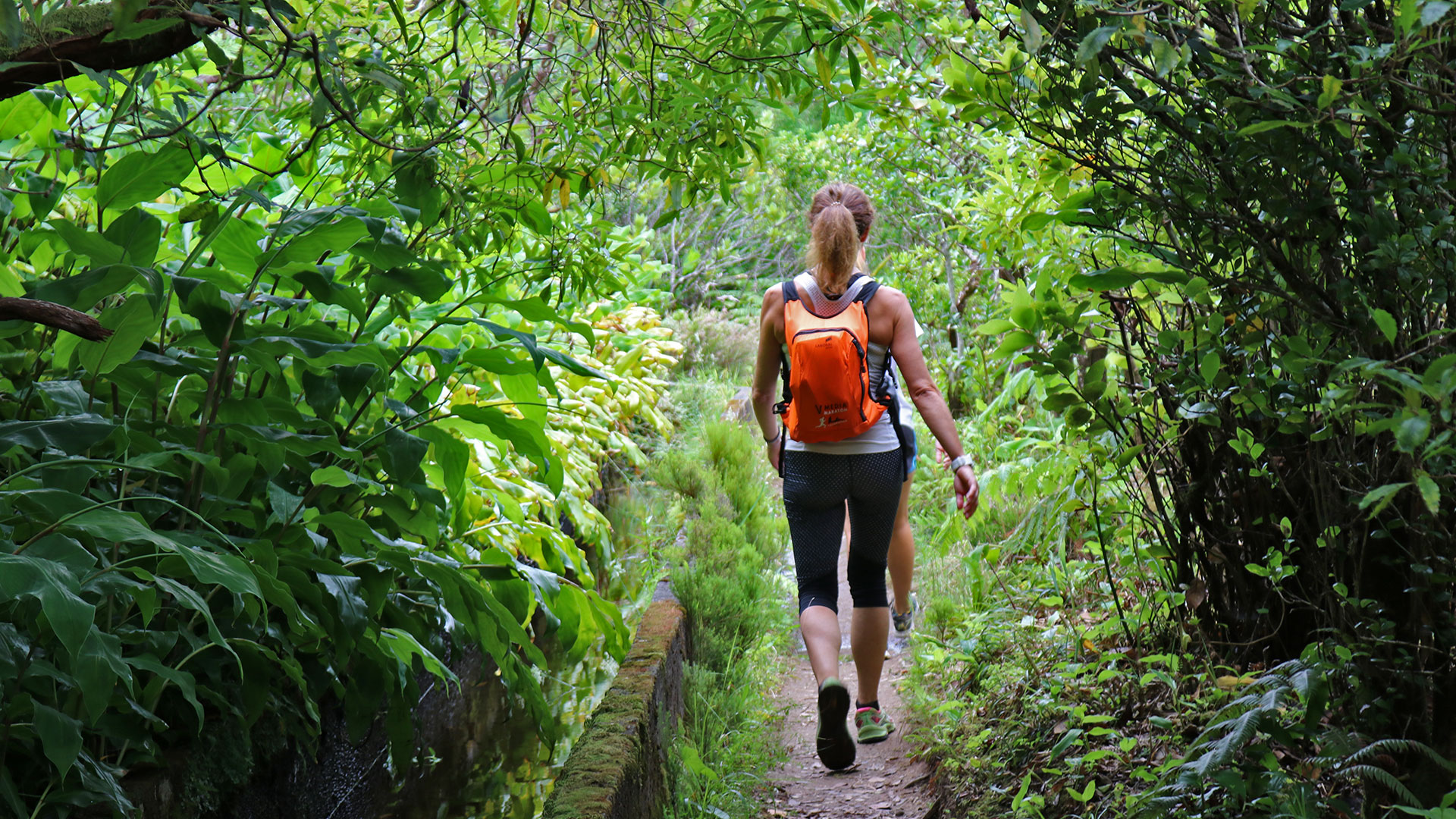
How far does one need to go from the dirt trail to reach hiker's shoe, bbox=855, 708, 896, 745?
112 mm

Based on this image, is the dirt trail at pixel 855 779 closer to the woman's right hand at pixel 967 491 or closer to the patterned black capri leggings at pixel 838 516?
the patterned black capri leggings at pixel 838 516

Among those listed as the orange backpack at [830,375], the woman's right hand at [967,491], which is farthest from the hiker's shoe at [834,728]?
the orange backpack at [830,375]

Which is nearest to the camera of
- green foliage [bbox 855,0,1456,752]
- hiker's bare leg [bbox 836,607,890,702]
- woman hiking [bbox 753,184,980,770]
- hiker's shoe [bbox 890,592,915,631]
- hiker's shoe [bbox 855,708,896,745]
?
green foliage [bbox 855,0,1456,752]

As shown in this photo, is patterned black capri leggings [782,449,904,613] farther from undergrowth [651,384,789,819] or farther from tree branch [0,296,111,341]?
tree branch [0,296,111,341]

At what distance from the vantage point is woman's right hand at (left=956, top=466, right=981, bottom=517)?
3217 millimetres

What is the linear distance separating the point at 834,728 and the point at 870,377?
3.72 ft

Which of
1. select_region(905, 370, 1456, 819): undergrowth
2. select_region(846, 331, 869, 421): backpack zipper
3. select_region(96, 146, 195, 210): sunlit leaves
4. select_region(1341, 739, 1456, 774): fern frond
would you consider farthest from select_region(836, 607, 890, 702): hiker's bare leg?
select_region(96, 146, 195, 210): sunlit leaves

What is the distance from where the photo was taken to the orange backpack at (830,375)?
3207mm

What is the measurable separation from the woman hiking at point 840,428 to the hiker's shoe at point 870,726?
0.58 ft

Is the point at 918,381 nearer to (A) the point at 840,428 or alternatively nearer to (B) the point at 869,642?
(A) the point at 840,428

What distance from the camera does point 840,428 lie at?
326cm

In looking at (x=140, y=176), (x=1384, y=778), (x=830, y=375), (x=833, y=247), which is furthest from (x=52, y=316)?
(x=833, y=247)

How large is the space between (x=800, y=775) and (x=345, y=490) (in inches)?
85.7

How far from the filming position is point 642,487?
603 cm
